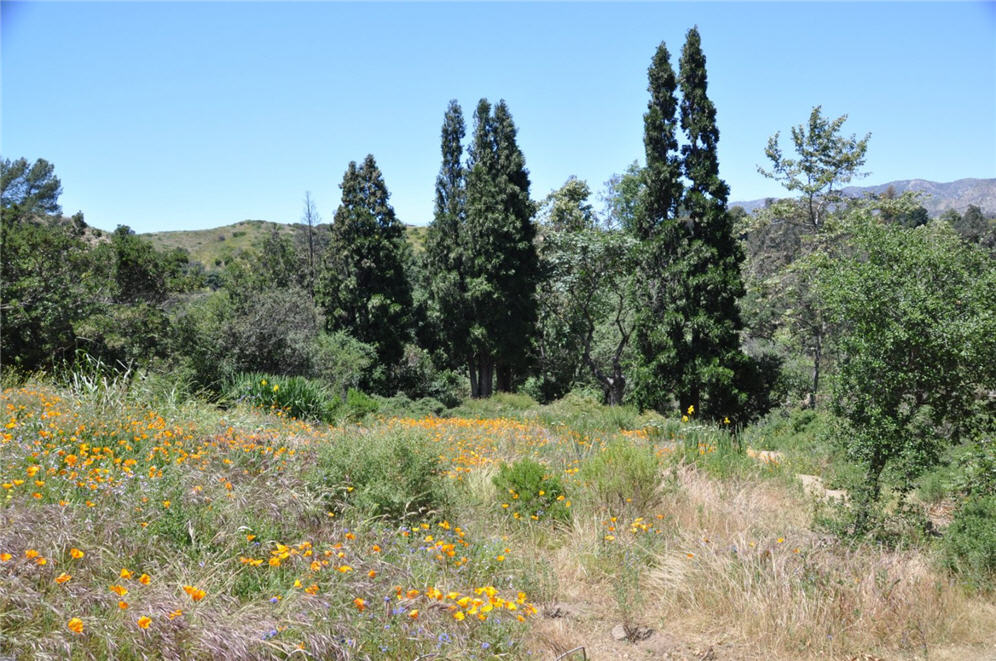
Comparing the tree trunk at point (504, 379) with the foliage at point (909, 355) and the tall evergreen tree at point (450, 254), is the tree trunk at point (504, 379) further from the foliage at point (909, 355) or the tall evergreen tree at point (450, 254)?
the foliage at point (909, 355)

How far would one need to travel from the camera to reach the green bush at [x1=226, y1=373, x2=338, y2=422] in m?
11.5

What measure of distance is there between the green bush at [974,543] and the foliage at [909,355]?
0.46m

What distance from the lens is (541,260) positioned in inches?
1036


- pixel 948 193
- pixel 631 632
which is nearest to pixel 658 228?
pixel 631 632

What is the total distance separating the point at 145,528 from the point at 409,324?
22761 mm

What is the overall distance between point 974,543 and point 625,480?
266 centimetres

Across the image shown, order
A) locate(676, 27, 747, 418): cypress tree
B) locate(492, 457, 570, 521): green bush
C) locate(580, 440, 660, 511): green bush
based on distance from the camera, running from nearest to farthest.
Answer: locate(492, 457, 570, 521): green bush, locate(580, 440, 660, 511): green bush, locate(676, 27, 747, 418): cypress tree

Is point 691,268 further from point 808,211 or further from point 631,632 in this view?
point 631,632

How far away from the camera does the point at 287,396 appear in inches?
460

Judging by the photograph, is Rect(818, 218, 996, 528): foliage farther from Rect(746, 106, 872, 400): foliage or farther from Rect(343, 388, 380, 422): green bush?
Rect(746, 106, 872, 400): foliage

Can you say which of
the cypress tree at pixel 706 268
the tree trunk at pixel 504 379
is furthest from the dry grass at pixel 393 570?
the tree trunk at pixel 504 379

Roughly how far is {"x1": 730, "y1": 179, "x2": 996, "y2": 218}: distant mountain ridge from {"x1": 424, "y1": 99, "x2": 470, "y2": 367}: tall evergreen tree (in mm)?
11141

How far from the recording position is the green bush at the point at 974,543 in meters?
5.02

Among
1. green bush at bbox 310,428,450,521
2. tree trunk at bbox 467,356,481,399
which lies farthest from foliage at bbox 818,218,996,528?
tree trunk at bbox 467,356,481,399
